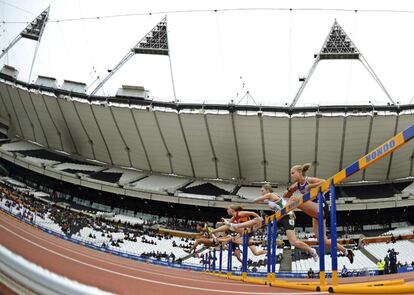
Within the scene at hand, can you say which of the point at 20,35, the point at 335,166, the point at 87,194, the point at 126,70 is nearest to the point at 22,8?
the point at 20,35

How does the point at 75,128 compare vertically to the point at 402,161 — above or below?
above

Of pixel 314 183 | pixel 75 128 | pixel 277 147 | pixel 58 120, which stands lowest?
pixel 314 183

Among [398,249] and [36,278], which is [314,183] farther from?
[398,249]

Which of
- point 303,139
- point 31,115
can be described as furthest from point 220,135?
point 31,115

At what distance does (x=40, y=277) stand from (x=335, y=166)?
145 ft

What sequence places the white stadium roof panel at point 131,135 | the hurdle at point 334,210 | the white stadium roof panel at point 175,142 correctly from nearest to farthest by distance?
1. the hurdle at point 334,210
2. the white stadium roof panel at point 175,142
3. the white stadium roof panel at point 131,135

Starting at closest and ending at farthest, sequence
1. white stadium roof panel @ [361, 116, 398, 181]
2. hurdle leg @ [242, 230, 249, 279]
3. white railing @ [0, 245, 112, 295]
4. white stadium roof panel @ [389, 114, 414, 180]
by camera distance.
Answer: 1. white railing @ [0, 245, 112, 295]
2. hurdle leg @ [242, 230, 249, 279]
3. white stadium roof panel @ [361, 116, 398, 181]
4. white stadium roof panel @ [389, 114, 414, 180]

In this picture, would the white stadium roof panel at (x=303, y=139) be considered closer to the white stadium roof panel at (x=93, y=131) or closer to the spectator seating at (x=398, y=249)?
the spectator seating at (x=398, y=249)

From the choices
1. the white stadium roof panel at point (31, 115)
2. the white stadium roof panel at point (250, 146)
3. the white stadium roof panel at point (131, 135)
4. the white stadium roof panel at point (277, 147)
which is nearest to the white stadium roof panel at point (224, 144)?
the white stadium roof panel at point (250, 146)

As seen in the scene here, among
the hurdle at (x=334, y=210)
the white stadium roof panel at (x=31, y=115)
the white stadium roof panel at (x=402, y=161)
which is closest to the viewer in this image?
the hurdle at (x=334, y=210)

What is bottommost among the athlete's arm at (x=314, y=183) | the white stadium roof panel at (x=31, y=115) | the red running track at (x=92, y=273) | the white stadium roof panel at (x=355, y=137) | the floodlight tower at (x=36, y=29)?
the red running track at (x=92, y=273)

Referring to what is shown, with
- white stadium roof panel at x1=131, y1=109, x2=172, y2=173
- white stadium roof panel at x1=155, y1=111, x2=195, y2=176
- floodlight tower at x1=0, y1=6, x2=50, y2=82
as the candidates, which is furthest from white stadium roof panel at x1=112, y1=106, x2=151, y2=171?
floodlight tower at x1=0, y1=6, x2=50, y2=82

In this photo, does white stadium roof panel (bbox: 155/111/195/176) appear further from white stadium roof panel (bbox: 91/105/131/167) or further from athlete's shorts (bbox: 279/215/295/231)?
athlete's shorts (bbox: 279/215/295/231)

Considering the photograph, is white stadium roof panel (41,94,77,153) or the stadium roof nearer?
the stadium roof
